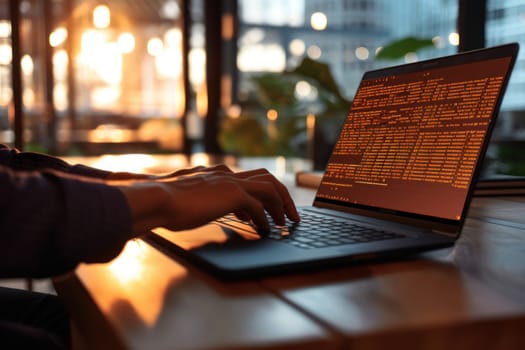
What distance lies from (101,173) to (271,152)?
7.12ft

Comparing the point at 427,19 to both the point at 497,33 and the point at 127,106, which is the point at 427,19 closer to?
the point at 497,33

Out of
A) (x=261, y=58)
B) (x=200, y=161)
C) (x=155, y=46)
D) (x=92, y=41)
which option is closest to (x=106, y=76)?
(x=92, y=41)

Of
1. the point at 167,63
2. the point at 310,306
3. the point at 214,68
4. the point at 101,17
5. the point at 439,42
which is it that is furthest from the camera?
the point at 101,17

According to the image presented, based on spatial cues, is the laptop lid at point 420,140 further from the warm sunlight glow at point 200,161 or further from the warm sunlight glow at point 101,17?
the warm sunlight glow at point 101,17

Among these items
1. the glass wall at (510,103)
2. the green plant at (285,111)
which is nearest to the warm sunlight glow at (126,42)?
the green plant at (285,111)

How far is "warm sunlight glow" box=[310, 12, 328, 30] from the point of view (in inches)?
138

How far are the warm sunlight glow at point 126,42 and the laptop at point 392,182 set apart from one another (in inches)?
196

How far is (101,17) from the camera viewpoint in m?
5.22

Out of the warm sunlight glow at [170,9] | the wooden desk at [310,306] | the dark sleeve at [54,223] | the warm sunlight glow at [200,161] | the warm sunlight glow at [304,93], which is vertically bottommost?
the warm sunlight glow at [200,161]

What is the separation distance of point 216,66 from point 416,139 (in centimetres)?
359

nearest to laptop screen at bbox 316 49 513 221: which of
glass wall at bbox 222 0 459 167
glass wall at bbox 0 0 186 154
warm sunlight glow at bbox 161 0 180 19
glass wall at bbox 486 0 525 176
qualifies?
glass wall at bbox 486 0 525 176

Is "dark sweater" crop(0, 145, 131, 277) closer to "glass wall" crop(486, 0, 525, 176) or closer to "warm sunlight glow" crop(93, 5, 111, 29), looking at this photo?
"glass wall" crop(486, 0, 525, 176)

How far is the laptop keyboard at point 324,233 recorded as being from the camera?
0.61 m

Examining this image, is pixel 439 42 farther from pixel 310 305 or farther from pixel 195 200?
pixel 310 305
